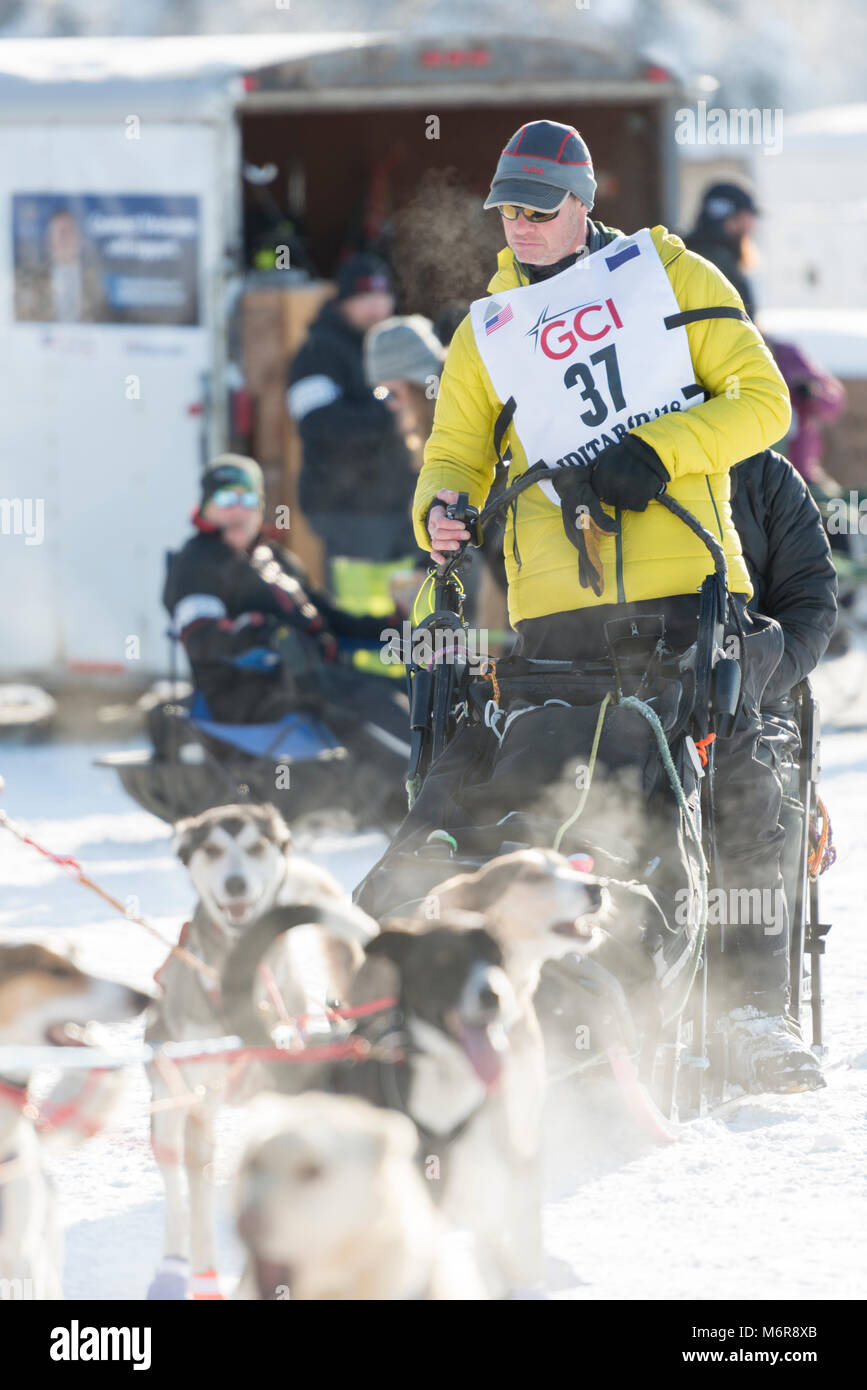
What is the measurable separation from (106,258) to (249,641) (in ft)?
8.49

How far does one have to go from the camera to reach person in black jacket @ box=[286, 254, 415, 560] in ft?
23.6

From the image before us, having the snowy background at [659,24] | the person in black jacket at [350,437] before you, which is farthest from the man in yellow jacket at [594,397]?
the snowy background at [659,24]

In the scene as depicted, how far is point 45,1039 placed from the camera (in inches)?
89.0

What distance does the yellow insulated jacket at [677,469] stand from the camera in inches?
134

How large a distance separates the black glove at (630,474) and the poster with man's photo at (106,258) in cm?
526

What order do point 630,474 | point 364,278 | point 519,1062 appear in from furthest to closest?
point 364,278, point 630,474, point 519,1062

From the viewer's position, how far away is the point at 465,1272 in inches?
89.1

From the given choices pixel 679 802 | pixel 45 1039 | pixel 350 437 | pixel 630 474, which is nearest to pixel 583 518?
pixel 630 474

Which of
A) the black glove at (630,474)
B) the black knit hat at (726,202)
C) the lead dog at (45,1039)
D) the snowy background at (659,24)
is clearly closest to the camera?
the lead dog at (45,1039)

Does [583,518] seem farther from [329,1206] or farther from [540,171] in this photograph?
[329,1206]

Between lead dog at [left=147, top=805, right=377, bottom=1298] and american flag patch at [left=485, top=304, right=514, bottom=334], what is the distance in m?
1.22

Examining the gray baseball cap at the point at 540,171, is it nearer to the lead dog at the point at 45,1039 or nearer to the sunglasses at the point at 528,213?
the sunglasses at the point at 528,213
